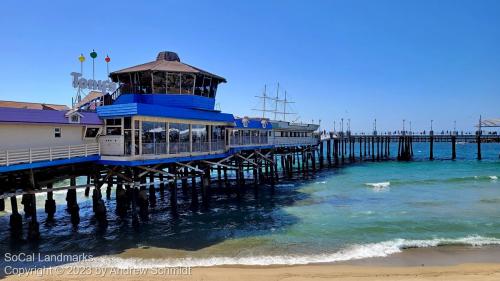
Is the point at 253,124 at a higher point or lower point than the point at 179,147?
higher

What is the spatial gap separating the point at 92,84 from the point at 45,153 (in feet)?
20.0

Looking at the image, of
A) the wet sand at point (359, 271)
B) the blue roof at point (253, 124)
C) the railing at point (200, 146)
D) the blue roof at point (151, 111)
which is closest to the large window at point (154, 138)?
the blue roof at point (151, 111)

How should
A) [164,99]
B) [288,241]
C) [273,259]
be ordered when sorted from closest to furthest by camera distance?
[273,259] → [288,241] → [164,99]

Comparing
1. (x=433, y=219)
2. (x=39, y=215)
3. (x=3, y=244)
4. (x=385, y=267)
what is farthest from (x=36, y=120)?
(x=433, y=219)

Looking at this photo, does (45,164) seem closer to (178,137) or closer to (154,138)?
(154,138)

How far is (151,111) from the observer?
2027cm

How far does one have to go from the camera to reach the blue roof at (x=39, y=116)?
1622 cm

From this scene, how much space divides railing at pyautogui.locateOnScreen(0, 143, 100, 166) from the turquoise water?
4.19m

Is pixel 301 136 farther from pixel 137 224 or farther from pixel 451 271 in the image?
pixel 451 271

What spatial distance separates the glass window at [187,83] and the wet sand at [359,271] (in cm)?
1255

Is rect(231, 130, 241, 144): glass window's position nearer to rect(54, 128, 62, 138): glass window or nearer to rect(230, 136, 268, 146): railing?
rect(230, 136, 268, 146): railing

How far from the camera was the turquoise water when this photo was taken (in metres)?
17.3

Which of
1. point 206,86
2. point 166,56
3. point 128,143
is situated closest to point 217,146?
point 206,86

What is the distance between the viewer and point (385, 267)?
15672 mm
